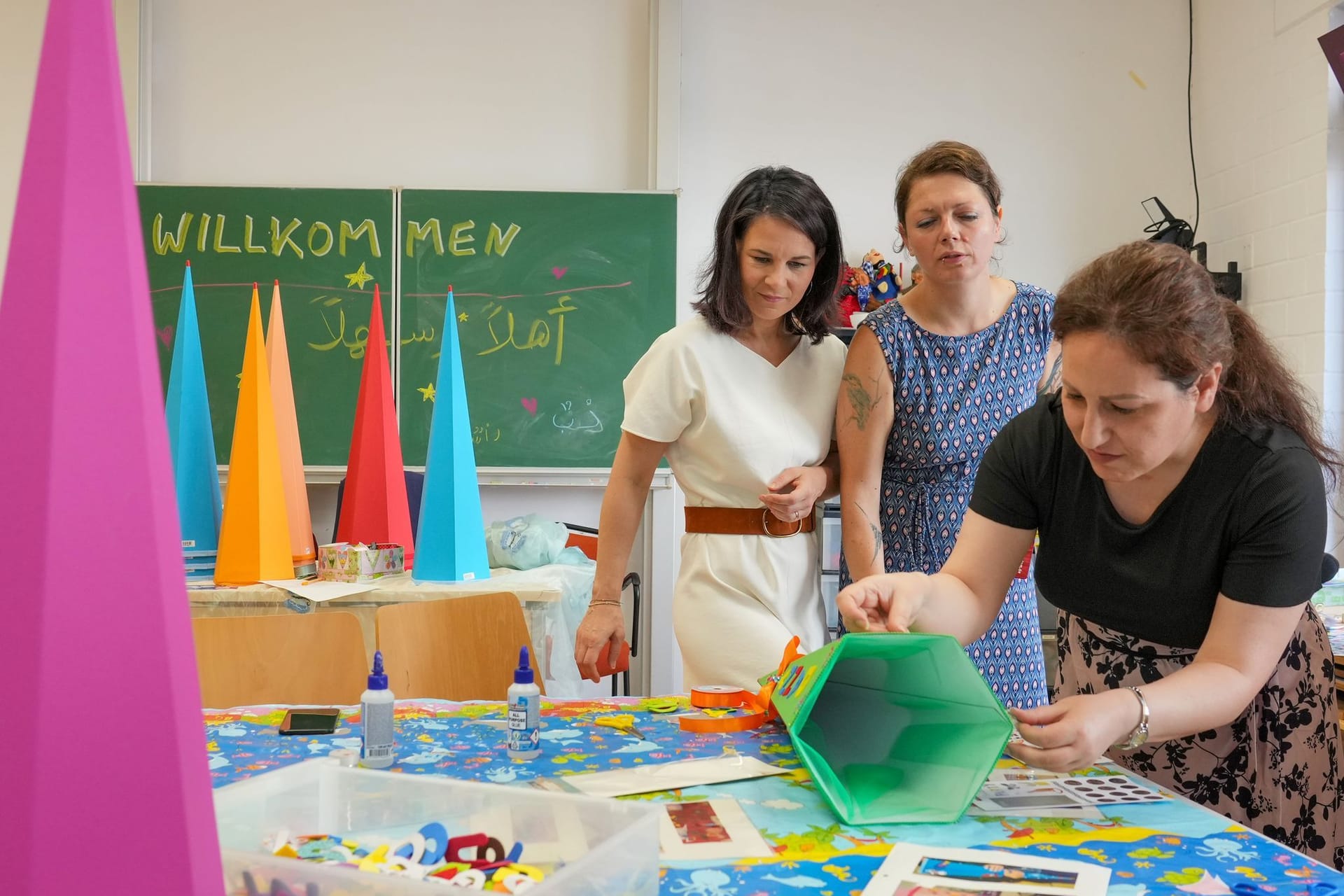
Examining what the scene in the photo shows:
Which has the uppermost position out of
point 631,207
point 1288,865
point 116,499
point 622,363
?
point 631,207

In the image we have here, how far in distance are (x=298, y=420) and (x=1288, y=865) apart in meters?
3.90

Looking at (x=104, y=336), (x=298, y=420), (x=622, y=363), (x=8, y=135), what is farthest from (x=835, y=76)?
(x=104, y=336)

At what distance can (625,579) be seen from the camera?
3.33 metres

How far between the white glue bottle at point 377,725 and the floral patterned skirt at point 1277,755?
93 cm

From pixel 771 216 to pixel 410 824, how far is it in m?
1.21

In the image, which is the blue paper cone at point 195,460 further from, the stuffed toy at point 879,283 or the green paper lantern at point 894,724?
the stuffed toy at point 879,283

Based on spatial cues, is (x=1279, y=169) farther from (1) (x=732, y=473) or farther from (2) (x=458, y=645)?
(2) (x=458, y=645)

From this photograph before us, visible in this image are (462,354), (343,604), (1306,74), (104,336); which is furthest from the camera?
(462,354)

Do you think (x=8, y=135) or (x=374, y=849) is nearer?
(x=374, y=849)

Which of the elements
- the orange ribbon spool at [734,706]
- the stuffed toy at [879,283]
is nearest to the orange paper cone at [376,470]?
the orange ribbon spool at [734,706]

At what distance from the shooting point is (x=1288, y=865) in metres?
1.04

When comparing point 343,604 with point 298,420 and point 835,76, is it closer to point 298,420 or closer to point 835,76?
point 298,420

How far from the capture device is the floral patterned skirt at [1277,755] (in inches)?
54.8

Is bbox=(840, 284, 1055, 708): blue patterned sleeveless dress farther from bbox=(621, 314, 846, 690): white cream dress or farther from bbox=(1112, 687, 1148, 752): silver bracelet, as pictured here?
bbox=(1112, 687, 1148, 752): silver bracelet
